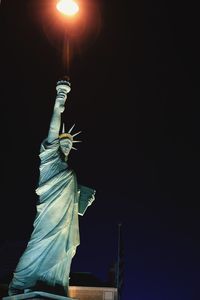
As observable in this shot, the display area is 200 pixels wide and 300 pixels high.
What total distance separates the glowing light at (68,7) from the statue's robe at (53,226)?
3287mm

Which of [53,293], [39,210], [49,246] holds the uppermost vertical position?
[39,210]

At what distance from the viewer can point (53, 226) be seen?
11.6 m

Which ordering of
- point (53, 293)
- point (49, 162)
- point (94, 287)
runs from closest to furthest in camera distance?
point (53, 293) → point (49, 162) → point (94, 287)

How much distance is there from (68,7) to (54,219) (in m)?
4.93

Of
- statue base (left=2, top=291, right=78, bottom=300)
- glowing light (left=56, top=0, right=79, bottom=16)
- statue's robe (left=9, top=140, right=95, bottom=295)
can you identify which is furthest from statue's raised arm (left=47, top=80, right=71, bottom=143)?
statue base (left=2, top=291, right=78, bottom=300)

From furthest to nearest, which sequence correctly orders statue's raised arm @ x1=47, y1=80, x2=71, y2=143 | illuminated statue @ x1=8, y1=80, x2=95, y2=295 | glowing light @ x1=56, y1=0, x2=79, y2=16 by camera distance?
1. statue's raised arm @ x1=47, y1=80, x2=71, y2=143
2. illuminated statue @ x1=8, y1=80, x2=95, y2=295
3. glowing light @ x1=56, y1=0, x2=79, y2=16

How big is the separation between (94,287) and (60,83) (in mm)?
21195

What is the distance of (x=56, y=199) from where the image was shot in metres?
11.9

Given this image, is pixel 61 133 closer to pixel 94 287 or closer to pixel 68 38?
pixel 68 38

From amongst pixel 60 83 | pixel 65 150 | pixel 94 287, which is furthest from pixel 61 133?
pixel 94 287

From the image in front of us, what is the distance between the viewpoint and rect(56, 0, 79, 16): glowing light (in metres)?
10.9

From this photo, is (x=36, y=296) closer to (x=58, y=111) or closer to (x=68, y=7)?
(x=58, y=111)

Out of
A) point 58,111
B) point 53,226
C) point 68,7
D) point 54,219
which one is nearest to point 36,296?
point 53,226

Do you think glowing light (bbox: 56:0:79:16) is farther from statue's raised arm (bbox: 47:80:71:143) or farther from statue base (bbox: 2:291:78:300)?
statue base (bbox: 2:291:78:300)
